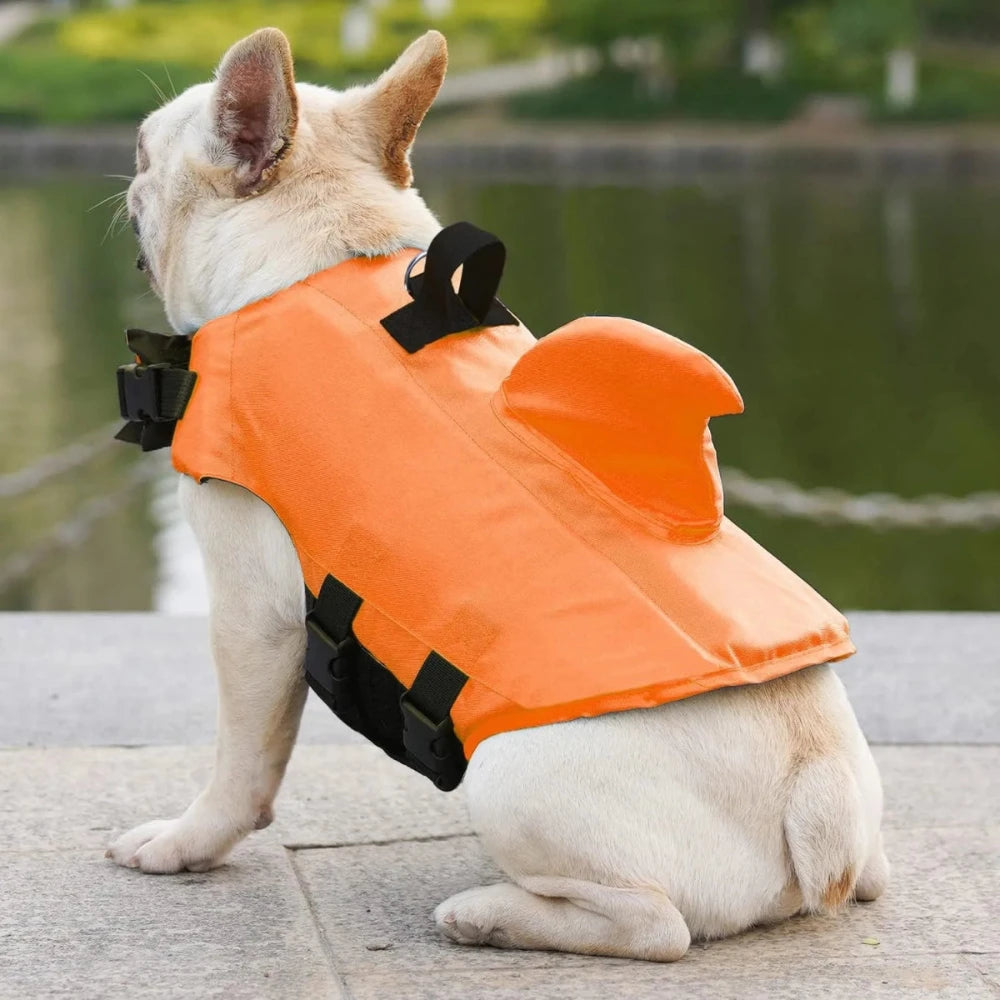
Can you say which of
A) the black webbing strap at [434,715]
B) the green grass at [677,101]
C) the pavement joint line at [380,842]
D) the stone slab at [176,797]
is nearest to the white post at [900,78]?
the green grass at [677,101]

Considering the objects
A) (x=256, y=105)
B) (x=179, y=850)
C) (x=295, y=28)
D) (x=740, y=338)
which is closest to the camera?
(x=256, y=105)

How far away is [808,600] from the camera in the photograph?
278 cm

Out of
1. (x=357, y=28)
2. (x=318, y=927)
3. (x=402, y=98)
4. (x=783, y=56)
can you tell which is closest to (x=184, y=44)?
(x=357, y=28)

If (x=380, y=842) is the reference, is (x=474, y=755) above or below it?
above

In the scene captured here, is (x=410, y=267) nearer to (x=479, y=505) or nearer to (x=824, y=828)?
(x=479, y=505)

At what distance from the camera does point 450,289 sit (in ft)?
9.25

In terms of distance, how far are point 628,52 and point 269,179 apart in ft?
178

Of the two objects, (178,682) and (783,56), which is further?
(783,56)

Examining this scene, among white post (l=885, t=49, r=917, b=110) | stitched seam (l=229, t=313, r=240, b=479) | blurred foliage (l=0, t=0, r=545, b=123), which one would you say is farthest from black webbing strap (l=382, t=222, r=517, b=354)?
blurred foliage (l=0, t=0, r=545, b=123)

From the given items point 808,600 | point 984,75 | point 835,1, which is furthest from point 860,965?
point 835,1

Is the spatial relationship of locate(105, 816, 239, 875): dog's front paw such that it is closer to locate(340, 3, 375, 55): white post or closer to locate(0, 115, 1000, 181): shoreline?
locate(0, 115, 1000, 181): shoreline

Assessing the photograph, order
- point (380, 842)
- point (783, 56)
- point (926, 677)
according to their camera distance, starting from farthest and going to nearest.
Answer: point (783, 56) → point (926, 677) → point (380, 842)

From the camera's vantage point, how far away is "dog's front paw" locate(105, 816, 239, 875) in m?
3.04

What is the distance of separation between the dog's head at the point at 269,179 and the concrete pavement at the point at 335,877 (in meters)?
1.08
